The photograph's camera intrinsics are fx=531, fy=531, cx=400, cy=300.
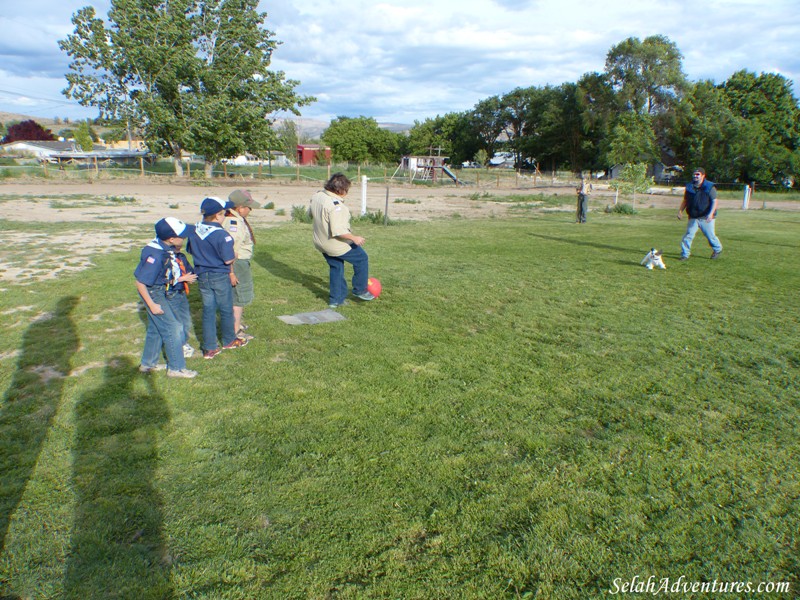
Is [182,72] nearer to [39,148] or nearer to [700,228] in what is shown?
[700,228]

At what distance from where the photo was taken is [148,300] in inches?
173

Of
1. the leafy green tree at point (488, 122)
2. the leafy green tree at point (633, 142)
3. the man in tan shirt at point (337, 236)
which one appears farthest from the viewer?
the leafy green tree at point (488, 122)

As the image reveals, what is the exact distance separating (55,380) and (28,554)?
93.8 inches

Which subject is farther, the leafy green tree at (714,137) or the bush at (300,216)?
the leafy green tree at (714,137)

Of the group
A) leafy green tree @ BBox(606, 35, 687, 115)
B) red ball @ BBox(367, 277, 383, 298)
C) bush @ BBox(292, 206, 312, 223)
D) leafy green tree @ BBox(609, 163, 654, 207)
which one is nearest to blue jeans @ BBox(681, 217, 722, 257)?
red ball @ BBox(367, 277, 383, 298)

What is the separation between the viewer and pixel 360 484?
124 inches

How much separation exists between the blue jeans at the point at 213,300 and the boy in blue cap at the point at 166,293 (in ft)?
0.62

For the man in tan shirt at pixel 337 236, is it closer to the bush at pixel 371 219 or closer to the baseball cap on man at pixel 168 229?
the baseball cap on man at pixel 168 229

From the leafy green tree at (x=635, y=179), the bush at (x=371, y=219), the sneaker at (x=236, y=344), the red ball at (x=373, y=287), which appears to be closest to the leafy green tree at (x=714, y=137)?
the leafy green tree at (x=635, y=179)

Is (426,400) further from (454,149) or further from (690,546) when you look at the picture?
(454,149)

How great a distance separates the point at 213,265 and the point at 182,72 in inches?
1666

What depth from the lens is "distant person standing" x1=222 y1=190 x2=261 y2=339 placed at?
545 centimetres

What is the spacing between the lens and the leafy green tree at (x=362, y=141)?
85.9 metres

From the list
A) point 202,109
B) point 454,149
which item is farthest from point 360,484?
point 454,149
